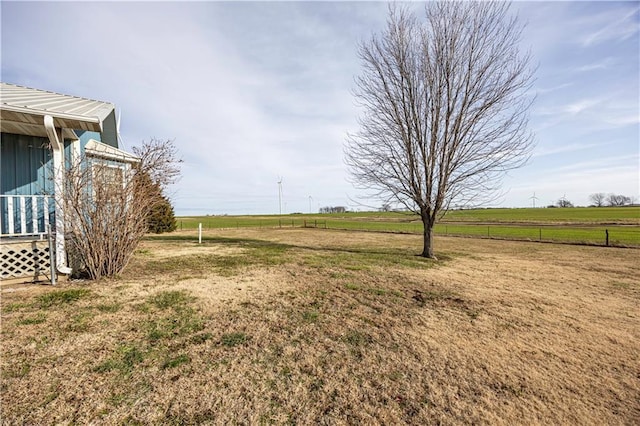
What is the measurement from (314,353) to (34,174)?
8.68 metres

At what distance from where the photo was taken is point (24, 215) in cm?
647

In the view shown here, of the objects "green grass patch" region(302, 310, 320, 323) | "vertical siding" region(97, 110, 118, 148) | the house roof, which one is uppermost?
"vertical siding" region(97, 110, 118, 148)

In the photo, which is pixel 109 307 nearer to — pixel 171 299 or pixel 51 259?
pixel 171 299

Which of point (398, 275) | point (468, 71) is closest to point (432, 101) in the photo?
point (468, 71)

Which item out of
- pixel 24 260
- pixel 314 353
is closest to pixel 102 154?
pixel 24 260

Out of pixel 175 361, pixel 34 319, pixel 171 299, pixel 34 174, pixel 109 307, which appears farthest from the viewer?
pixel 34 174

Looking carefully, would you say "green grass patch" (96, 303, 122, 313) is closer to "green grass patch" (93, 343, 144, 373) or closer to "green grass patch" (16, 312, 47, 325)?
"green grass patch" (16, 312, 47, 325)

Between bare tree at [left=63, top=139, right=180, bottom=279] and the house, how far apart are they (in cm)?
26

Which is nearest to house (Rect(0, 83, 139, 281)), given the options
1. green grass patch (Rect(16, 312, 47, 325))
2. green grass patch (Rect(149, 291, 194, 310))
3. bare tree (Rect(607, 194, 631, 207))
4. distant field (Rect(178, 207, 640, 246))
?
green grass patch (Rect(16, 312, 47, 325))

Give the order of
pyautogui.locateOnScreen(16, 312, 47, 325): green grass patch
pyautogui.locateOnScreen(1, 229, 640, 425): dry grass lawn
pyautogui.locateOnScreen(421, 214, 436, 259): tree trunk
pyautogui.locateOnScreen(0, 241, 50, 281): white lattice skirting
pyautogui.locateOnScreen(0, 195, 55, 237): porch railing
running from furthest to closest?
pyautogui.locateOnScreen(421, 214, 436, 259): tree trunk
pyautogui.locateOnScreen(0, 195, 55, 237): porch railing
pyautogui.locateOnScreen(0, 241, 50, 281): white lattice skirting
pyautogui.locateOnScreen(16, 312, 47, 325): green grass patch
pyautogui.locateOnScreen(1, 229, 640, 425): dry grass lawn

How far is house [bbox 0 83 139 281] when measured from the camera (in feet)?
19.7

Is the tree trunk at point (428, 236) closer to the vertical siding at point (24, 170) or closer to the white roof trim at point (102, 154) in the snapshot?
the white roof trim at point (102, 154)

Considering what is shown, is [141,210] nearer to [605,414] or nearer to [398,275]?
[398,275]

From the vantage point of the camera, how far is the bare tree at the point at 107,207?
247 inches
